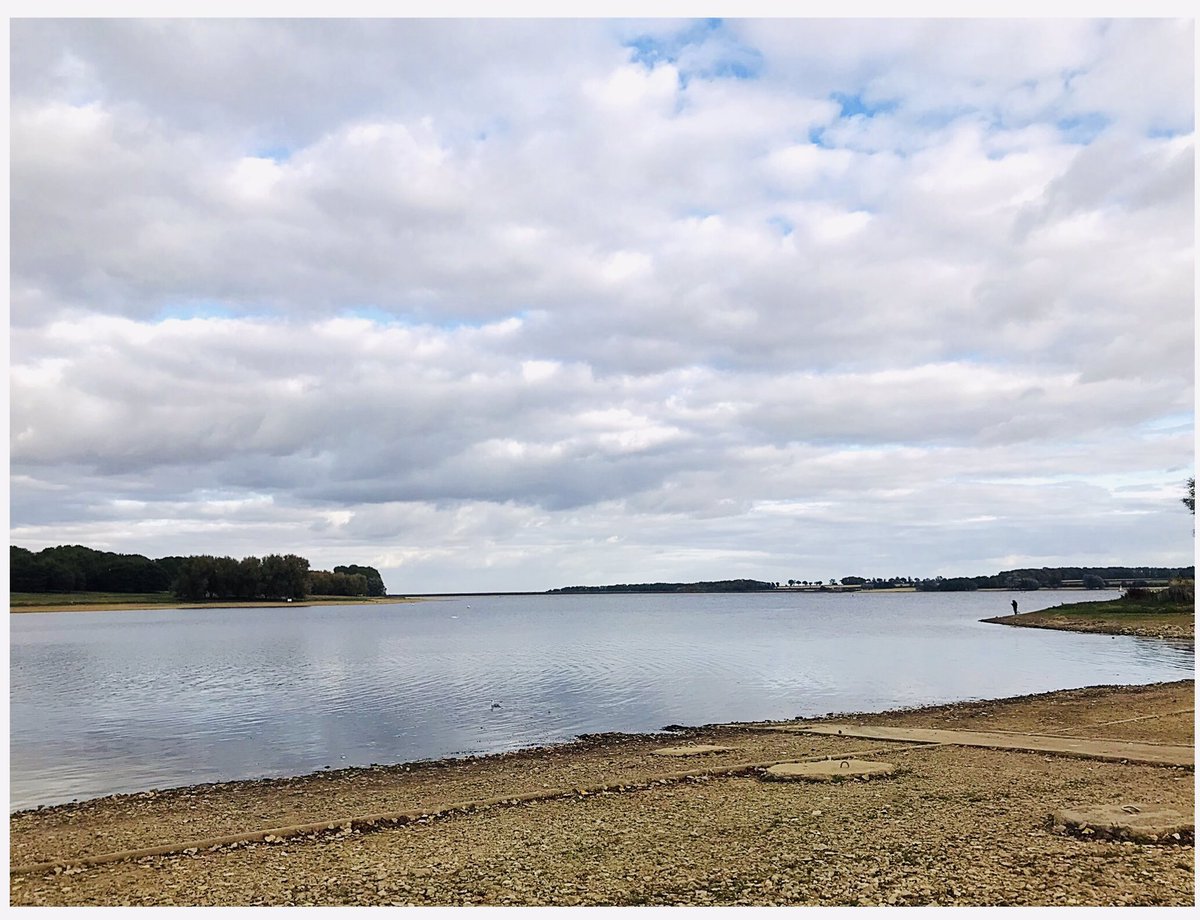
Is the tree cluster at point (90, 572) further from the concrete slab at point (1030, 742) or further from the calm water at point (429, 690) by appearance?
the concrete slab at point (1030, 742)

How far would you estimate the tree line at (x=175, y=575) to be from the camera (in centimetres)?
14838

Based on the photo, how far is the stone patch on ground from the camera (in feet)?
28.9

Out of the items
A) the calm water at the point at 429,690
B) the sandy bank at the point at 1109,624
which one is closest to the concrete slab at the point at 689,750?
the calm water at the point at 429,690

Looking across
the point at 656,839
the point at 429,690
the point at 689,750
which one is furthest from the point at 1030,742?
the point at 429,690

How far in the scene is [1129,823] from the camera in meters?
9.09

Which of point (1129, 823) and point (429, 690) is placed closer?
point (1129, 823)

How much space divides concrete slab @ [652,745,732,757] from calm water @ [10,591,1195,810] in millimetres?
4292

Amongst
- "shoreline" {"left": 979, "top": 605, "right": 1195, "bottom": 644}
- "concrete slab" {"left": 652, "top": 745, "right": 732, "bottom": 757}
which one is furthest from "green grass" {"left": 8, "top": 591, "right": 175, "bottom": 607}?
"concrete slab" {"left": 652, "top": 745, "right": 732, "bottom": 757}

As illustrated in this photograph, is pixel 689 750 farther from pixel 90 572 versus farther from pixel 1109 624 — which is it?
pixel 90 572

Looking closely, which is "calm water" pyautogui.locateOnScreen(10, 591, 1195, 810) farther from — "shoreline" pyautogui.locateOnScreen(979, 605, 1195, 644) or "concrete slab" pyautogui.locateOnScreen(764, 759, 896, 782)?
"concrete slab" pyautogui.locateOnScreen(764, 759, 896, 782)

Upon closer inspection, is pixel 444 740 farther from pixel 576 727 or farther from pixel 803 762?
pixel 803 762

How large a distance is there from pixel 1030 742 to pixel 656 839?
9.52m

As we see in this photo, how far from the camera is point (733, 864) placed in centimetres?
862

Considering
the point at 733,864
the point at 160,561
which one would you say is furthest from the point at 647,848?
the point at 160,561
